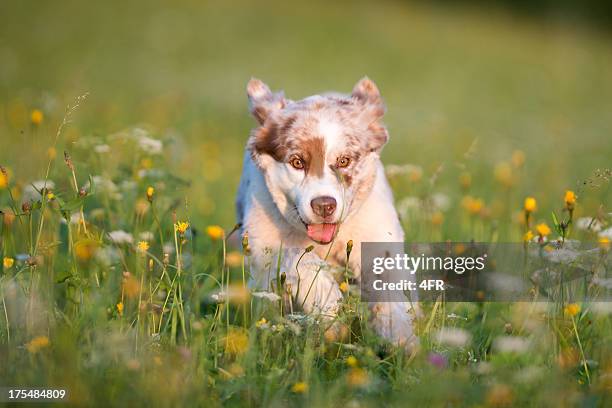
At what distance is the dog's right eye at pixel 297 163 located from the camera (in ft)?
14.9

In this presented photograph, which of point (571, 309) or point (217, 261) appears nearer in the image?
point (571, 309)

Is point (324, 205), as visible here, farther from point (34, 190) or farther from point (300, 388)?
point (34, 190)

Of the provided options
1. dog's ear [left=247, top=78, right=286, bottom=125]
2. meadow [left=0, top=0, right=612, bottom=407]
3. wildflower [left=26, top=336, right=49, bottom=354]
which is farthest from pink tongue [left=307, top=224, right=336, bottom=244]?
wildflower [left=26, top=336, right=49, bottom=354]

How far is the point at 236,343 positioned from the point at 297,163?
1388mm

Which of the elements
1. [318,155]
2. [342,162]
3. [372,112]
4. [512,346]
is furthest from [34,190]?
[512,346]

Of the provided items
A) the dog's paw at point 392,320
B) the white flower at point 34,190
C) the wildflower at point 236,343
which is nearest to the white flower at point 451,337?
the dog's paw at point 392,320

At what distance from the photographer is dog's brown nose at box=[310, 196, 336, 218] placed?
4.26 m

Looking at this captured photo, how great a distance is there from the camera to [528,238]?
419 cm

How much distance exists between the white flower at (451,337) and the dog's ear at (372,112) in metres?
1.44

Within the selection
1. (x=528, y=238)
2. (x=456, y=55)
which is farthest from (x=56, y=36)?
(x=528, y=238)

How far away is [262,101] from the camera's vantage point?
5.09 meters

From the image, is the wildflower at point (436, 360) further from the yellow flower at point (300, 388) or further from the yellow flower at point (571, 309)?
the yellow flower at point (571, 309)

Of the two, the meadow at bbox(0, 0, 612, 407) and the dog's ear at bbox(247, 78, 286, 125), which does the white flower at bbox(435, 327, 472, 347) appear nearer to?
the meadow at bbox(0, 0, 612, 407)

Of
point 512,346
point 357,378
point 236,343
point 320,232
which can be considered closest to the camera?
point 357,378
